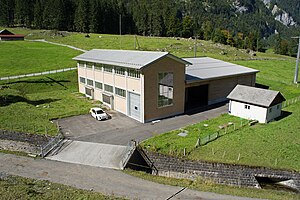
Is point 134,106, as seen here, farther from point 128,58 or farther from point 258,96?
point 258,96

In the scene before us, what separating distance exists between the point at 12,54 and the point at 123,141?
5319 cm

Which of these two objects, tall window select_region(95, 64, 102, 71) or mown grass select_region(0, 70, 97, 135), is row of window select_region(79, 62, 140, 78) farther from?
mown grass select_region(0, 70, 97, 135)

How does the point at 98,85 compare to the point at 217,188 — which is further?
the point at 98,85

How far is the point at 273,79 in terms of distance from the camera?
1940 inches

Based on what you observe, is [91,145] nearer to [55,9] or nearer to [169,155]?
[169,155]

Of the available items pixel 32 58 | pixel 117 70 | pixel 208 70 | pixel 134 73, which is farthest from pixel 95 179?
pixel 32 58

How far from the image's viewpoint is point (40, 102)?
3622cm

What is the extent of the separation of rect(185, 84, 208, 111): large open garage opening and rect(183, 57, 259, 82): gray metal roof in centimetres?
198

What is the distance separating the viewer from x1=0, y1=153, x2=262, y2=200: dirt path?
16.7 meters

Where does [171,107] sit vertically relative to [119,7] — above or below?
below

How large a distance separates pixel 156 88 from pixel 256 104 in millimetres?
10869

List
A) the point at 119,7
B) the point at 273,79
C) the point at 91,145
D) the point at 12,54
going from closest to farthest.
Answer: the point at 91,145
the point at 273,79
the point at 12,54
the point at 119,7

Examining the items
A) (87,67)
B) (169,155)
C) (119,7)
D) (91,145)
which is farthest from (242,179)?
(119,7)

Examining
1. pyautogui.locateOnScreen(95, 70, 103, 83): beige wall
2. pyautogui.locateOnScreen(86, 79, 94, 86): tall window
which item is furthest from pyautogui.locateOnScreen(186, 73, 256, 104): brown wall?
pyautogui.locateOnScreen(86, 79, 94, 86): tall window
